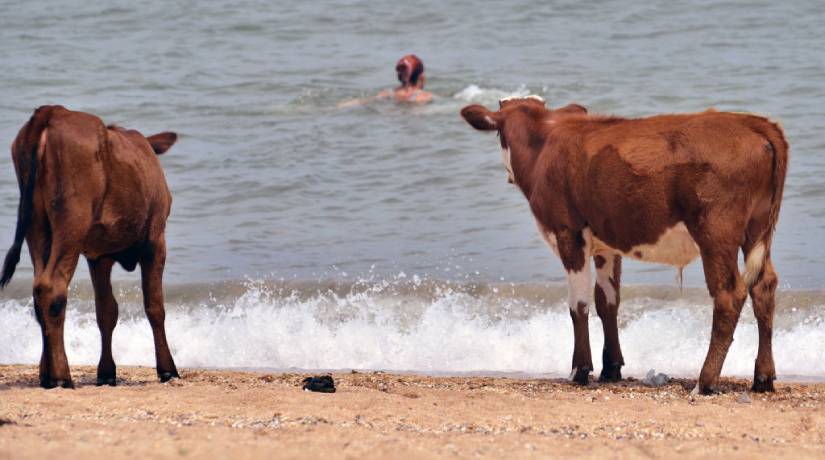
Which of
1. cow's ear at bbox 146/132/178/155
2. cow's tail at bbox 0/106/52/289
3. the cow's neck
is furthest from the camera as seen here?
cow's ear at bbox 146/132/178/155

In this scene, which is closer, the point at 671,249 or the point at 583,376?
the point at 671,249

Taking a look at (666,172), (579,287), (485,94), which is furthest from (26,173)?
(485,94)

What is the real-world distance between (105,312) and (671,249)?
336 centimetres

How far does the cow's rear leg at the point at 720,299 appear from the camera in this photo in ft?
25.9

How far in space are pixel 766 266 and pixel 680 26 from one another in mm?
15218

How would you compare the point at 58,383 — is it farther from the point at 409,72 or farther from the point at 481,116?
the point at 409,72

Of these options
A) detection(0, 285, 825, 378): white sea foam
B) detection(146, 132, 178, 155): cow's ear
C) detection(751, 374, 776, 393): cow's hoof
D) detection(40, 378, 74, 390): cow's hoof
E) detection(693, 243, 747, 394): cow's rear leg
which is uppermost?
detection(146, 132, 178, 155): cow's ear

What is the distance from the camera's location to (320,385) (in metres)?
8.11

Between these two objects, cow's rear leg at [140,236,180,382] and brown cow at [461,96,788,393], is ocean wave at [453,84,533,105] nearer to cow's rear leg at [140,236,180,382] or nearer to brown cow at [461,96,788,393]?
brown cow at [461,96,788,393]

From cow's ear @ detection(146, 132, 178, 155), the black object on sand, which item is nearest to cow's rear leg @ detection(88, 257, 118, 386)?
cow's ear @ detection(146, 132, 178, 155)

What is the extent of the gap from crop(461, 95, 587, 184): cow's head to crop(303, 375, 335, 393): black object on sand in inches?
81.6

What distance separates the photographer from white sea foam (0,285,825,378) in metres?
10.6

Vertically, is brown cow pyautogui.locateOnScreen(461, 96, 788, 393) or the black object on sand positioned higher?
brown cow pyautogui.locateOnScreen(461, 96, 788, 393)

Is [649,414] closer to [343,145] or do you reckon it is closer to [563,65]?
[343,145]
